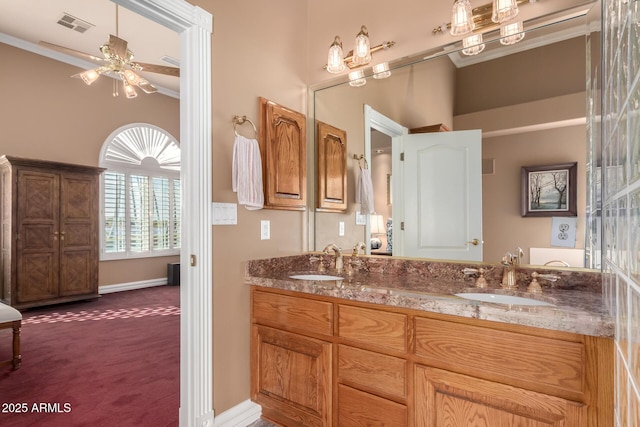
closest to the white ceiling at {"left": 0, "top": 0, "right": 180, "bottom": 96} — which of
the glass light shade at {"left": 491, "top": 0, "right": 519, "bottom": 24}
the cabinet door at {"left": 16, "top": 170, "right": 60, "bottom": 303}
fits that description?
the cabinet door at {"left": 16, "top": 170, "right": 60, "bottom": 303}

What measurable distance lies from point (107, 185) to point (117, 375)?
4089 mm

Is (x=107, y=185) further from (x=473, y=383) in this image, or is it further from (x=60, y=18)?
(x=473, y=383)

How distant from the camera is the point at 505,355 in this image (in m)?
1.18

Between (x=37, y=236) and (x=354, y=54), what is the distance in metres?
4.72

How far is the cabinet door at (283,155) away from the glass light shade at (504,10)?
1.27m

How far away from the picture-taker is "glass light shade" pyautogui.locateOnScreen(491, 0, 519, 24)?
1.70 metres

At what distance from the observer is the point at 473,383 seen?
1.24m

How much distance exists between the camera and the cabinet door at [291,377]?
1657 millimetres

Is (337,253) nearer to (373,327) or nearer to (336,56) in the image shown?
(373,327)

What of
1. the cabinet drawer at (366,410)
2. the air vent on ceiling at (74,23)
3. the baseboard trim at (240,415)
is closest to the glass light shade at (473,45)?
the cabinet drawer at (366,410)

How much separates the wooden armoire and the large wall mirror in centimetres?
436

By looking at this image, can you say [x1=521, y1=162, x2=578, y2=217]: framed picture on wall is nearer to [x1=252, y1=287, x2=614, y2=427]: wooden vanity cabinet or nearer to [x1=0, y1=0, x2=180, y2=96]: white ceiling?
[x1=252, y1=287, x2=614, y2=427]: wooden vanity cabinet

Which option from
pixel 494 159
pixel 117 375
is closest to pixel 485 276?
pixel 494 159

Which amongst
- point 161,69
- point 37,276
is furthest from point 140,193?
point 161,69
